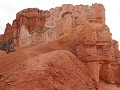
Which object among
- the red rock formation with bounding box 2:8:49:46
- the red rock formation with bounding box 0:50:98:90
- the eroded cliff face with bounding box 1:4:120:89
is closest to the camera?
the red rock formation with bounding box 0:50:98:90

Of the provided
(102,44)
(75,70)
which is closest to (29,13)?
(102,44)

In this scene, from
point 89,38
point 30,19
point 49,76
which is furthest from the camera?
point 30,19

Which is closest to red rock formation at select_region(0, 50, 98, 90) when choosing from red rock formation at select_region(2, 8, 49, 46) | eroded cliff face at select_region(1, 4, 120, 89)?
eroded cliff face at select_region(1, 4, 120, 89)

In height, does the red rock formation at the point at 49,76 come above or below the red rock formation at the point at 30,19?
below

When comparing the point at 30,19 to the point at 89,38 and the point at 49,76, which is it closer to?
the point at 89,38

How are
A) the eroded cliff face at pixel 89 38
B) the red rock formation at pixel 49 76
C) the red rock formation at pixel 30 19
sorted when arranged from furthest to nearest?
the red rock formation at pixel 30 19 → the eroded cliff face at pixel 89 38 → the red rock formation at pixel 49 76

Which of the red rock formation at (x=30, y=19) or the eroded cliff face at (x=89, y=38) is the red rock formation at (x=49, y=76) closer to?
the eroded cliff face at (x=89, y=38)

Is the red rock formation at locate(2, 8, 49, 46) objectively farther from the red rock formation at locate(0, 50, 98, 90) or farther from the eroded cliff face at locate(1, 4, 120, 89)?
the red rock formation at locate(0, 50, 98, 90)

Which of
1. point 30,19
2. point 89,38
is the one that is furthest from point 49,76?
point 30,19

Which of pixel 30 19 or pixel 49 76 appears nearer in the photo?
pixel 49 76

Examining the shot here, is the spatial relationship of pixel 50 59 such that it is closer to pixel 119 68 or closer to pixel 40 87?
pixel 40 87

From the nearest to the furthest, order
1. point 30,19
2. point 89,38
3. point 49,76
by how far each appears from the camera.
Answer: point 49,76
point 89,38
point 30,19

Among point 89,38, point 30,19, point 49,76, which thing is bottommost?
point 49,76

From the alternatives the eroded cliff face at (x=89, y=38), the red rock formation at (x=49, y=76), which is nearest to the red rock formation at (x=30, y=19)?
the eroded cliff face at (x=89, y=38)
